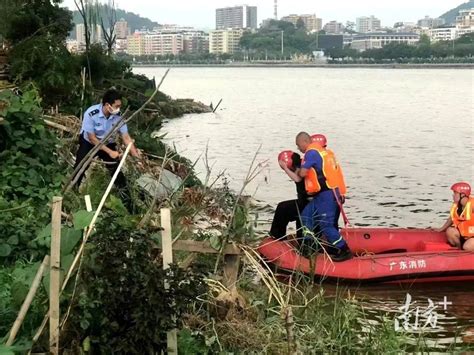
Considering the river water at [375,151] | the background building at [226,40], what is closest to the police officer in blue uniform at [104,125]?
the river water at [375,151]

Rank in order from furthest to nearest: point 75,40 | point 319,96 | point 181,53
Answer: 1. point 181,53
2. point 319,96
3. point 75,40

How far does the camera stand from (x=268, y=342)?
494 cm

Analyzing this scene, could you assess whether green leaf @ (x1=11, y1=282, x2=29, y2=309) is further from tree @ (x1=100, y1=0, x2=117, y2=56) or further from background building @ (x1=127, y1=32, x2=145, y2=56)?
background building @ (x1=127, y1=32, x2=145, y2=56)

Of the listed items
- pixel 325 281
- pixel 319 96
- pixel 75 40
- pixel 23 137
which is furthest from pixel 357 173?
pixel 319 96

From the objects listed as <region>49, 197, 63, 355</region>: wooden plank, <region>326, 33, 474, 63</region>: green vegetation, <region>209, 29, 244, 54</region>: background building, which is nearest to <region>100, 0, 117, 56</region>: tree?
<region>49, 197, 63, 355</region>: wooden plank

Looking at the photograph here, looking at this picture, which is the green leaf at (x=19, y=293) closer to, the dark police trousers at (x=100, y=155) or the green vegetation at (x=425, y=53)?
the dark police trousers at (x=100, y=155)

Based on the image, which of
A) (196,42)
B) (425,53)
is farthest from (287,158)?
(196,42)

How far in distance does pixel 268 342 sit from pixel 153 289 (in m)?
1.28

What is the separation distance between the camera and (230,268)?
564 centimetres

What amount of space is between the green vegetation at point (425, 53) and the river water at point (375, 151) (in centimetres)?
8928

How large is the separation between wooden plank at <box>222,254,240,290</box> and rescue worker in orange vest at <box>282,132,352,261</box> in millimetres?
2875

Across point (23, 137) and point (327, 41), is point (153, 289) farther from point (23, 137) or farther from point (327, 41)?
point (327, 41)

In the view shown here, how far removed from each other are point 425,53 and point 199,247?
13760cm

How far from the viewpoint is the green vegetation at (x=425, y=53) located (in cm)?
13325
